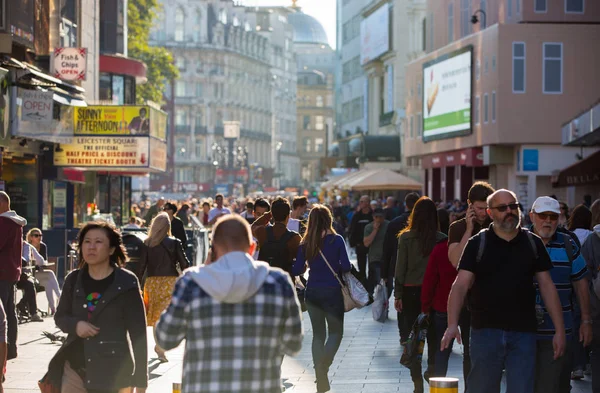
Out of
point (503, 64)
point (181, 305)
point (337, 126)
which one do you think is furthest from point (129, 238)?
point (337, 126)

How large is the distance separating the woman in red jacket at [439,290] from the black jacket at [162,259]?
10.9 ft

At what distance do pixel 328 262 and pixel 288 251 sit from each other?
144 centimetres

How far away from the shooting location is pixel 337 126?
11844cm

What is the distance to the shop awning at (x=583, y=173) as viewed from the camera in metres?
27.8

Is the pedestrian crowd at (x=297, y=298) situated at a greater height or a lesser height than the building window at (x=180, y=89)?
lesser

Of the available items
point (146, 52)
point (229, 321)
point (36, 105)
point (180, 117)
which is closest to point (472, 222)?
point (229, 321)

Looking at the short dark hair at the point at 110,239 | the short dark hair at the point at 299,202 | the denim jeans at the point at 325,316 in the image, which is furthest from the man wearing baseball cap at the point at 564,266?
the short dark hair at the point at 299,202

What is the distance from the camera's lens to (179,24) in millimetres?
146750

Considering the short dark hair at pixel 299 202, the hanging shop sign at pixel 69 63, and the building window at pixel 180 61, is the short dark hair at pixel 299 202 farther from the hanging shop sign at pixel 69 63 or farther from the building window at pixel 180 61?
the building window at pixel 180 61

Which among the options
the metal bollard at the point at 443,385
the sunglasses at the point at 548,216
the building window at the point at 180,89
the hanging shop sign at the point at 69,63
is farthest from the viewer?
the building window at the point at 180,89

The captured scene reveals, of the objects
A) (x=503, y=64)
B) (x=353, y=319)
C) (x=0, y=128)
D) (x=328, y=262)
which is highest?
(x=503, y=64)

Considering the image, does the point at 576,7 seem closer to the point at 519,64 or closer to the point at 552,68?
the point at 552,68

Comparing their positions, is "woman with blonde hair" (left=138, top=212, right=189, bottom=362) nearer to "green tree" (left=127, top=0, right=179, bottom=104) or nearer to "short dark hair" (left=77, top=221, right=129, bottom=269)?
"short dark hair" (left=77, top=221, right=129, bottom=269)

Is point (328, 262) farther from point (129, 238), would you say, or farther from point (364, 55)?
point (364, 55)
